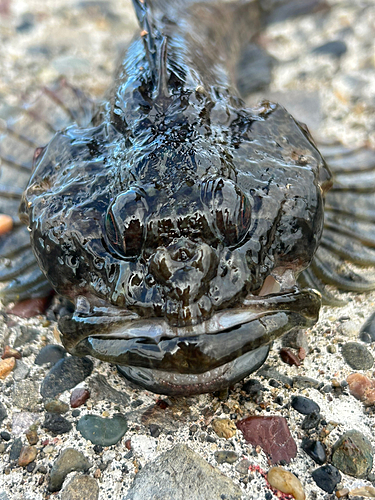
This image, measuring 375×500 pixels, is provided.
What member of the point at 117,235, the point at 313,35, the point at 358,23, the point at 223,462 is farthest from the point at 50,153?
the point at 358,23

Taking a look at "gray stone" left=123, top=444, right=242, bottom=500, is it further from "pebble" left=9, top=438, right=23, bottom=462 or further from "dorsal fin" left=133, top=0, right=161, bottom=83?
"dorsal fin" left=133, top=0, right=161, bottom=83

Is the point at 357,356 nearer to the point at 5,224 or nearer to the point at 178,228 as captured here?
the point at 178,228

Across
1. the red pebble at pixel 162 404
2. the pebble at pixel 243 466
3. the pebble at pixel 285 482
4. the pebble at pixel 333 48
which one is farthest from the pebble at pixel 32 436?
the pebble at pixel 333 48

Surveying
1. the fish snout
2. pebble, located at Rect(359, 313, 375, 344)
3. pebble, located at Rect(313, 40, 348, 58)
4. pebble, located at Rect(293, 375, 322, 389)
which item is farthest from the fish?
pebble, located at Rect(313, 40, 348, 58)

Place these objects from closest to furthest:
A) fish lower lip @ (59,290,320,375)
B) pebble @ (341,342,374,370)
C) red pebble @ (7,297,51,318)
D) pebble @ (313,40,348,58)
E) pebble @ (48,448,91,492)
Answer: fish lower lip @ (59,290,320,375)
pebble @ (48,448,91,492)
pebble @ (341,342,374,370)
red pebble @ (7,297,51,318)
pebble @ (313,40,348,58)

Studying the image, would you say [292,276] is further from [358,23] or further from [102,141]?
[358,23]

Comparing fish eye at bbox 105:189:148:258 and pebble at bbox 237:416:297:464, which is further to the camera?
pebble at bbox 237:416:297:464
